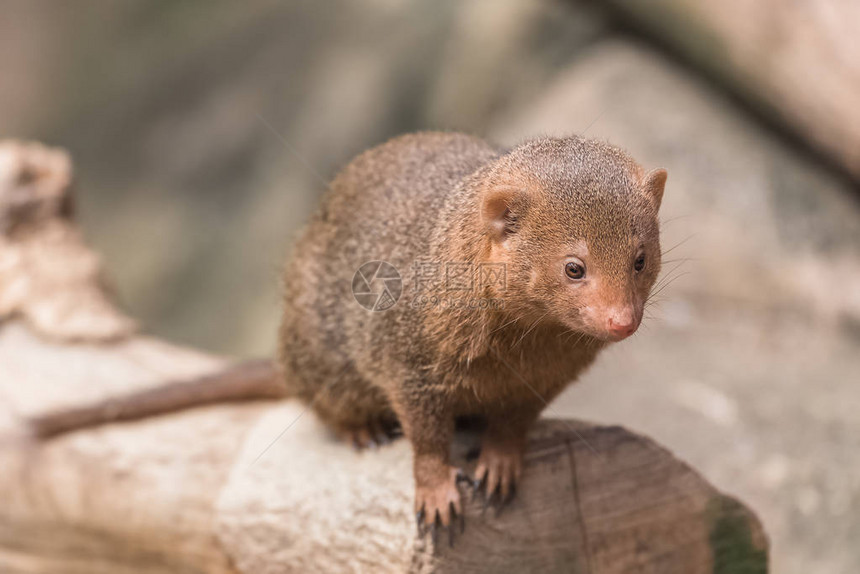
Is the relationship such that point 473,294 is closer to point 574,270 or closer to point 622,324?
point 574,270

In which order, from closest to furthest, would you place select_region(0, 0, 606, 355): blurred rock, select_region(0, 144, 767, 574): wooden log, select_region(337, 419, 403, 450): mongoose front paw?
select_region(0, 144, 767, 574): wooden log → select_region(337, 419, 403, 450): mongoose front paw → select_region(0, 0, 606, 355): blurred rock

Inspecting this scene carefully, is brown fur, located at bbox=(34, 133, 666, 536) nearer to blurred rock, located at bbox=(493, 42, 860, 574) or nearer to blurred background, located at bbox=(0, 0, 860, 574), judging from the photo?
blurred background, located at bbox=(0, 0, 860, 574)

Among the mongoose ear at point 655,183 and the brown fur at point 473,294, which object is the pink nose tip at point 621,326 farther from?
the mongoose ear at point 655,183

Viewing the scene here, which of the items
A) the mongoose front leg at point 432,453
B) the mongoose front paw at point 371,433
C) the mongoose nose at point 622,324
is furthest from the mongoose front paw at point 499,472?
the mongoose nose at point 622,324

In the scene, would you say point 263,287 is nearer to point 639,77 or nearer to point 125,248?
point 125,248

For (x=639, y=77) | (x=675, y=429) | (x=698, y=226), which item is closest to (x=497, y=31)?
(x=639, y=77)

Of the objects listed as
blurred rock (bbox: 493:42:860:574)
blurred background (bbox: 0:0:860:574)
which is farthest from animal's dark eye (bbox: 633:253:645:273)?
blurred rock (bbox: 493:42:860:574)

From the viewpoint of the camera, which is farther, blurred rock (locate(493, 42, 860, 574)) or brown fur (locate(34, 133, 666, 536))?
blurred rock (locate(493, 42, 860, 574))
